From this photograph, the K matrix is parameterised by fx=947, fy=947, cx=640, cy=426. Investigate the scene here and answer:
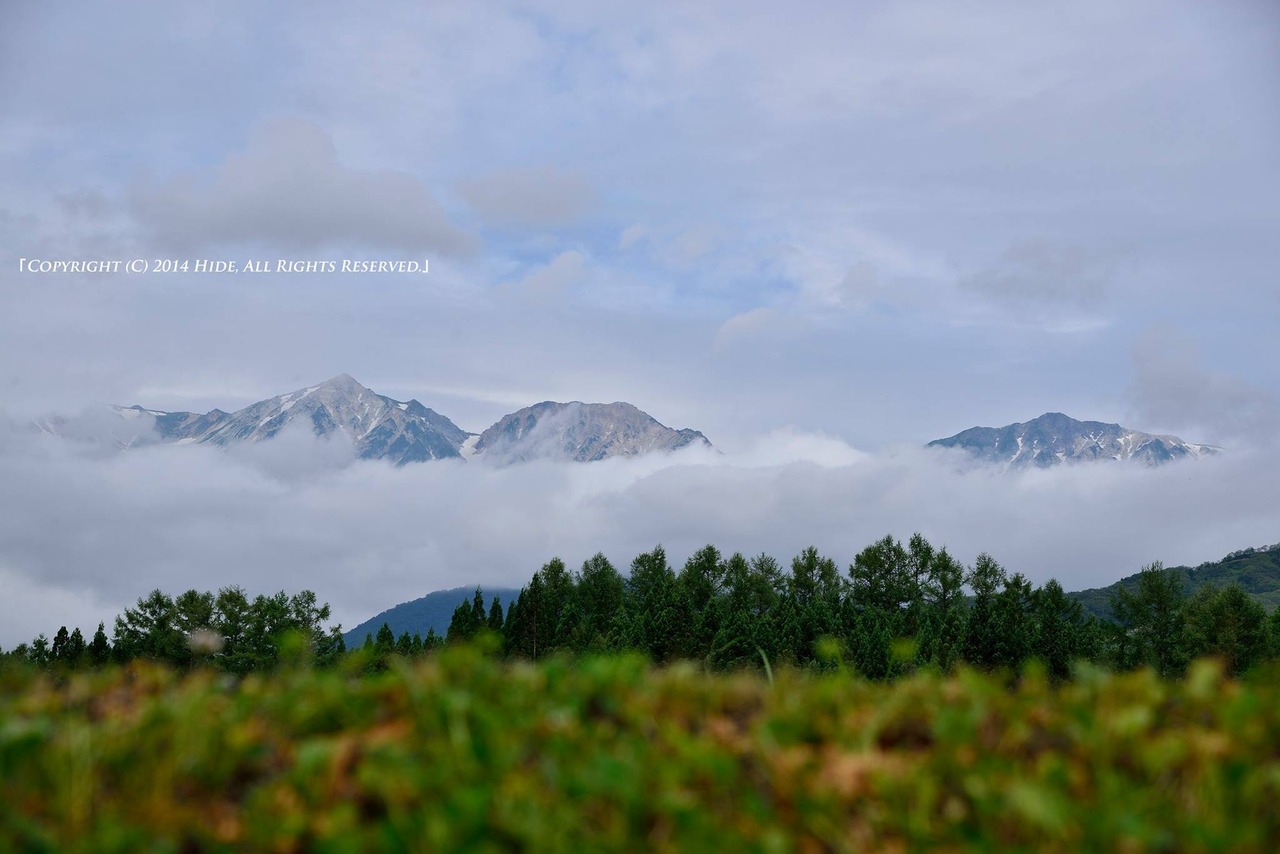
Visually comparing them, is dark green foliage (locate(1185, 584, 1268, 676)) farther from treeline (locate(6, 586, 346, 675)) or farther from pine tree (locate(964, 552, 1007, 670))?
treeline (locate(6, 586, 346, 675))

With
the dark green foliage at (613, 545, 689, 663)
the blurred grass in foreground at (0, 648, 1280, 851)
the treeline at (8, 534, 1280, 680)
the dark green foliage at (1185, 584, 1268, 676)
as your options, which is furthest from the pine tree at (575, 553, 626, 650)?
the blurred grass in foreground at (0, 648, 1280, 851)

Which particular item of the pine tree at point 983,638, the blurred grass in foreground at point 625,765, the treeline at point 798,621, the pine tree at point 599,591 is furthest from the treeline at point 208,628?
the blurred grass in foreground at point 625,765

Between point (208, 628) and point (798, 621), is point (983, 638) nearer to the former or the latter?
point (798, 621)

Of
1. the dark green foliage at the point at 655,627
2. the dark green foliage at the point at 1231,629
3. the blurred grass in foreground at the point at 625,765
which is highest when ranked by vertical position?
the blurred grass in foreground at the point at 625,765

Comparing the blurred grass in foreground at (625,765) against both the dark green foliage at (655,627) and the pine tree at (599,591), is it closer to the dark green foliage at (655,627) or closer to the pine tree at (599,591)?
the dark green foliage at (655,627)

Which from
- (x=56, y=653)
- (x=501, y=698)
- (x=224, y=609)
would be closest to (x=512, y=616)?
(x=224, y=609)

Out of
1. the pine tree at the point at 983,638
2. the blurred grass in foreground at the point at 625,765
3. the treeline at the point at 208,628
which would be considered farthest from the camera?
the treeline at the point at 208,628

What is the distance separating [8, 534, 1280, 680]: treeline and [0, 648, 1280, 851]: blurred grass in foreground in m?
40.8

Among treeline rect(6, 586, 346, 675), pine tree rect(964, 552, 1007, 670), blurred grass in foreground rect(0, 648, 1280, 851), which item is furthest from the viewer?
treeline rect(6, 586, 346, 675)

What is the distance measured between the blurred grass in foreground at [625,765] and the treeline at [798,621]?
4075 centimetres

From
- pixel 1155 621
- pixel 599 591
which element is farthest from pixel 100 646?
pixel 1155 621

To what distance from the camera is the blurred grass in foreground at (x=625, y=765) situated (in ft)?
9.09

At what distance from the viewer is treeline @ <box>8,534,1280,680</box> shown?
57.2 metres

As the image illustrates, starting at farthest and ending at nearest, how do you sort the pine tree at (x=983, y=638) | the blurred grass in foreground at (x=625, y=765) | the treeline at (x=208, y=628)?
the treeline at (x=208, y=628) → the pine tree at (x=983, y=638) → the blurred grass in foreground at (x=625, y=765)
